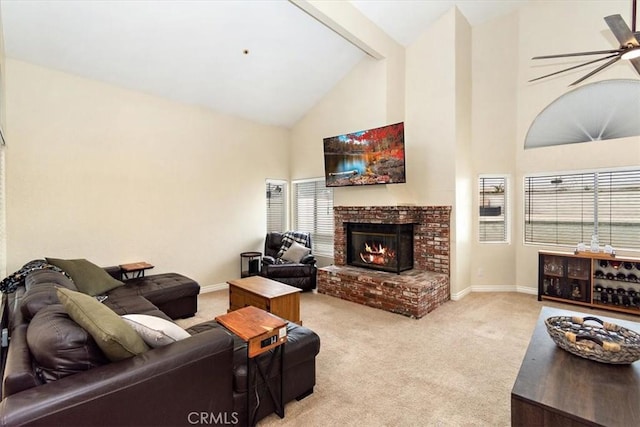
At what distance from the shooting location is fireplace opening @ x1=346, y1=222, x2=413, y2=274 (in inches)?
182

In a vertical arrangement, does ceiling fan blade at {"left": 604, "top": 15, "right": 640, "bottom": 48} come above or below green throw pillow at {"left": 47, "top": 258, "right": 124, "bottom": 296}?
above

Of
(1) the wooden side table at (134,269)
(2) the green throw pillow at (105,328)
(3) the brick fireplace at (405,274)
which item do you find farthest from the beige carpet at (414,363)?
(2) the green throw pillow at (105,328)

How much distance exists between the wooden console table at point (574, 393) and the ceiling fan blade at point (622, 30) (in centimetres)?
219

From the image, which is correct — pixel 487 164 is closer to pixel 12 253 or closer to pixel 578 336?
pixel 578 336

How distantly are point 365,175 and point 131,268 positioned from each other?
3.69 metres

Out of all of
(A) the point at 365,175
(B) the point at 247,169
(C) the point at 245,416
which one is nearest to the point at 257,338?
(C) the point at 245,416

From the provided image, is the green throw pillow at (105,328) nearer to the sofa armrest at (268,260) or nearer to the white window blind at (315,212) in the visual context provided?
the sofa armrest at (268,260)

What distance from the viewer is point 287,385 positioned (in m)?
2.17

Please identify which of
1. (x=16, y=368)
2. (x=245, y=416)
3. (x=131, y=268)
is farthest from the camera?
(x=131, y=268)

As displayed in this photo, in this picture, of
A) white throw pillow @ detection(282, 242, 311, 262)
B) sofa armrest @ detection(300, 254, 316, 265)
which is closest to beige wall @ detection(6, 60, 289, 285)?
white throw pillow @ detection(282, 242, 311, 262)

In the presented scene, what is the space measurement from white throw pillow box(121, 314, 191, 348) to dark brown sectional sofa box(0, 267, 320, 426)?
0.05m

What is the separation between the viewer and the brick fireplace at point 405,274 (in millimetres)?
4020

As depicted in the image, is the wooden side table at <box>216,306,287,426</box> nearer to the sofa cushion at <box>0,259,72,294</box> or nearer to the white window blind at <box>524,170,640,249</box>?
the sofa cushion at <box>0,259,72,294</box>

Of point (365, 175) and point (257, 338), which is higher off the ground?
point (365, 175)
